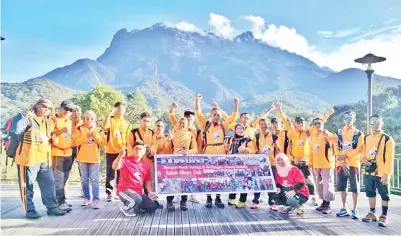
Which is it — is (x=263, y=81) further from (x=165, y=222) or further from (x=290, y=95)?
(x=165, y=222)

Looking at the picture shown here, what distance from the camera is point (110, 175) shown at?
6.19 metres

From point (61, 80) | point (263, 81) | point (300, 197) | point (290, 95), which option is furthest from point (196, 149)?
point (61, 80)

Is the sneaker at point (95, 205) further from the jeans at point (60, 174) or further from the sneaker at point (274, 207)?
the sneaker at point (274, 207)

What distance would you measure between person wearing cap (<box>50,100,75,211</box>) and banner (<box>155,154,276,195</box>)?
51.7 inches

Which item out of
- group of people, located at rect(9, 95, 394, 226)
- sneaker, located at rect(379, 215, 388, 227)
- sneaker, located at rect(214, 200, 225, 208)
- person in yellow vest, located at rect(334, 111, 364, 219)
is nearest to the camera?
sneaker, located at rect(379, 215, 388, 227)

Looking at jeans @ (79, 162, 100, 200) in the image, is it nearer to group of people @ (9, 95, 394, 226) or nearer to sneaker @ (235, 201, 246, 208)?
group of people @ (9, 95, 394, 226)

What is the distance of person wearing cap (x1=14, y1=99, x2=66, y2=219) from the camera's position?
16.1 feet

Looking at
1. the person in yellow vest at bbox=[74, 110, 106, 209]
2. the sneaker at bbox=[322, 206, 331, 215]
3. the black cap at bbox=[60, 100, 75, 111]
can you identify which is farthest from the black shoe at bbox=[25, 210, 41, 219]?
the sneaker at bbox=[322, 206, 331, 215]

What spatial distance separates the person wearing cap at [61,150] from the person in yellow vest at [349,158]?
154 inches

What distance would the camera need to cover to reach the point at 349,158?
5.39m

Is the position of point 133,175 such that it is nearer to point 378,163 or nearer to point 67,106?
point 67,106

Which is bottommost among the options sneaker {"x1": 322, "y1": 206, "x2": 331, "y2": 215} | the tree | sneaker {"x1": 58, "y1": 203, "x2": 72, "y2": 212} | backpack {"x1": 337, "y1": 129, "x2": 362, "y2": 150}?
sneaker {"x1": 322, "y1": 206, "x2": 331, "y2": 215}

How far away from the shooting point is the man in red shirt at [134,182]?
5234 mm

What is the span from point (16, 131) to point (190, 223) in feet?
8.02
